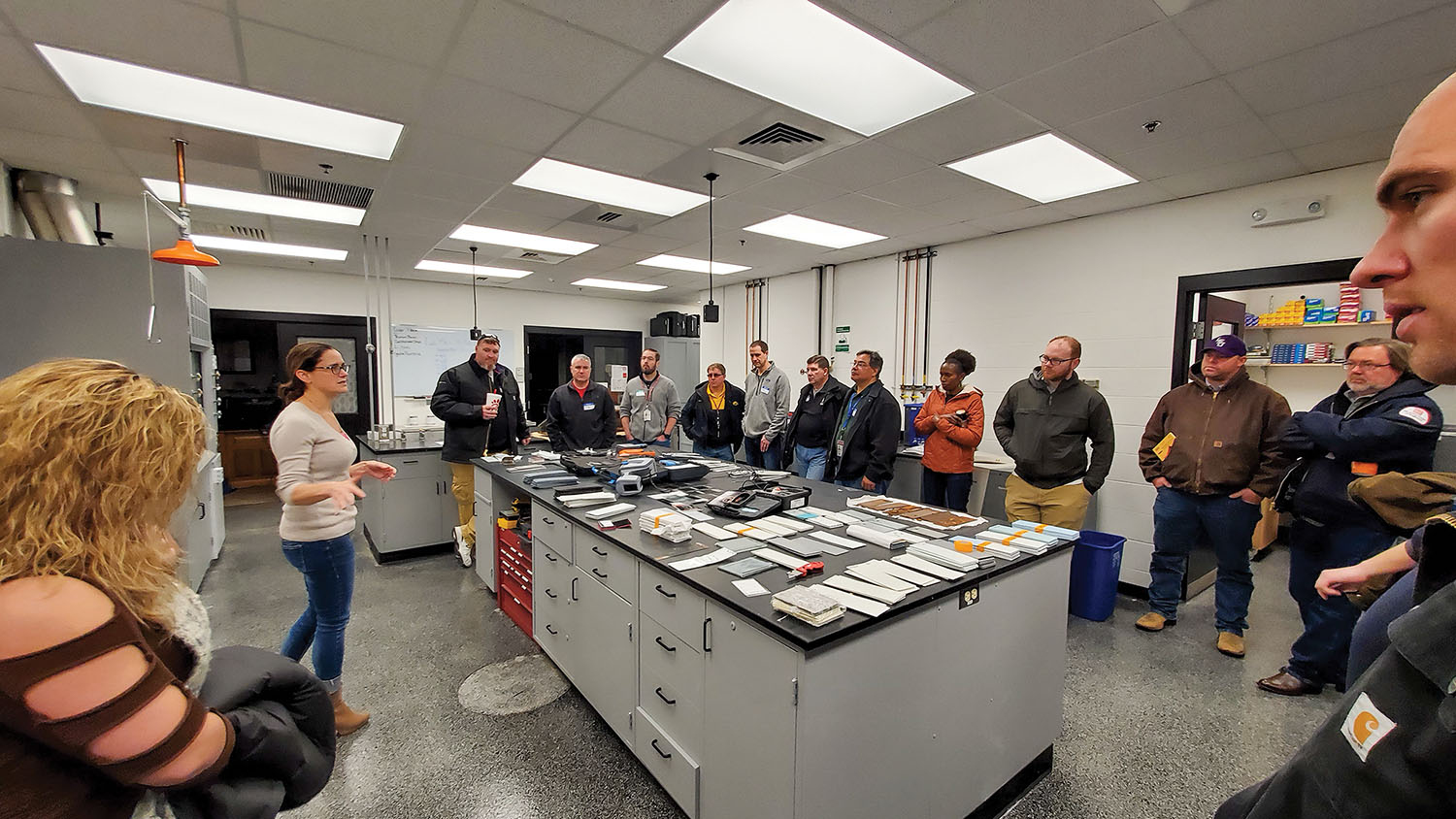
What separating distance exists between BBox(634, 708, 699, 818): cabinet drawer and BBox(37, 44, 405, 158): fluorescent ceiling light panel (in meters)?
2.93

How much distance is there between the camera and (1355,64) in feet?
6.91

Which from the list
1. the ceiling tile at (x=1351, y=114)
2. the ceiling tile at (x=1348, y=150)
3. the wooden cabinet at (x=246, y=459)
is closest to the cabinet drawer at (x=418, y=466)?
the wooden cabinet at (x=246, y=459)

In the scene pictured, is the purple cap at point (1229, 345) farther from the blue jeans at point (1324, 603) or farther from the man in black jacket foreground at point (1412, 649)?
the man in black jacket foreground at point (1412, 649)

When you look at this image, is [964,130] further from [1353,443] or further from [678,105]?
[1353,443]

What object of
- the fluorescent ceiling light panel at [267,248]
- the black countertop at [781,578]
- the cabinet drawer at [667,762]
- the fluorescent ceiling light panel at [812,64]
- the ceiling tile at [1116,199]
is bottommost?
the cabinet drawer at [667,762]

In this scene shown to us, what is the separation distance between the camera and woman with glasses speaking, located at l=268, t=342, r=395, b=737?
2.00 meters

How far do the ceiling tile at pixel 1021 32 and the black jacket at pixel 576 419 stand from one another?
3253 mm

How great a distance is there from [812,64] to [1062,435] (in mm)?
2482

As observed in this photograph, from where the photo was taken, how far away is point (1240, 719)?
2.38 metres

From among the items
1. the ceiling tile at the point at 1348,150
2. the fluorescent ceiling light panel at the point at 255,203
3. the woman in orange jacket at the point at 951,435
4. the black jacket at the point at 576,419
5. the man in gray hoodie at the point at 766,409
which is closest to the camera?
the ceiling tile at the point at 1348,150

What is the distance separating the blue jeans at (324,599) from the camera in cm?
206

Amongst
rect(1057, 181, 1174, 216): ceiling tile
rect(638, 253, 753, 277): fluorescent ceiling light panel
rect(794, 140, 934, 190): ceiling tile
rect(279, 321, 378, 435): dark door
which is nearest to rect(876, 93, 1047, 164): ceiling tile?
rect(794, 140, 934, 190): ceiling tile

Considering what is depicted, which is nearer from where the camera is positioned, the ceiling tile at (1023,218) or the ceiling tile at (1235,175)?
the ceiling tile at (1235,175)

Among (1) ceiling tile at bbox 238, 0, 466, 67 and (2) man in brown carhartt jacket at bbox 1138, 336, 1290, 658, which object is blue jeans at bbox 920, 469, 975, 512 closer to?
(2) man in brown carhartt jacket at bbox 1138, 336, 1290, 658
